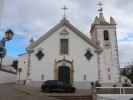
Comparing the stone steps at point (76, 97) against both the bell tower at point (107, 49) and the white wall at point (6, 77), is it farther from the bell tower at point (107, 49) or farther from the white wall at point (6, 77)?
the white wall at point (6, 77)

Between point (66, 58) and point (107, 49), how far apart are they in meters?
7.23

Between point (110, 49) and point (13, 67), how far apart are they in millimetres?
35733

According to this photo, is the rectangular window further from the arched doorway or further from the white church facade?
A: the arched doorway

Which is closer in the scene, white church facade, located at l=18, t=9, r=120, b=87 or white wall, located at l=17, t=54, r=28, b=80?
white church facade, located at l=18, t=9, r=120, b=87

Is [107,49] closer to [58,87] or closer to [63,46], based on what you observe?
[63,46]

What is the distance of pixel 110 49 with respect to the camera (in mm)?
33219

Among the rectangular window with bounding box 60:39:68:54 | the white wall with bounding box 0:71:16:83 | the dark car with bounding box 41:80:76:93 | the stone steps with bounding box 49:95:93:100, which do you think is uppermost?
the rectangular window with bounding box 60:39:68:54

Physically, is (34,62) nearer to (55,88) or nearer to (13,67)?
(55,88)

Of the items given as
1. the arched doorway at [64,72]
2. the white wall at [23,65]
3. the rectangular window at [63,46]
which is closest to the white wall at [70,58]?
the rectangular window at [63,46]

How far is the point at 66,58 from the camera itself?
29484mm

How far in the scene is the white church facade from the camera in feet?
94.7

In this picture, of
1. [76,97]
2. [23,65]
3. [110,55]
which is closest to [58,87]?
[76,97]

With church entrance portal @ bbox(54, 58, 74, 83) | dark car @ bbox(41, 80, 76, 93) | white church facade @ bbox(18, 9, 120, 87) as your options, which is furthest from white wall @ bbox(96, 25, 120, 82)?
dark car @ bbox(41, 80, 76, 93)

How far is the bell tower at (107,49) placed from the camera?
3080 cm
